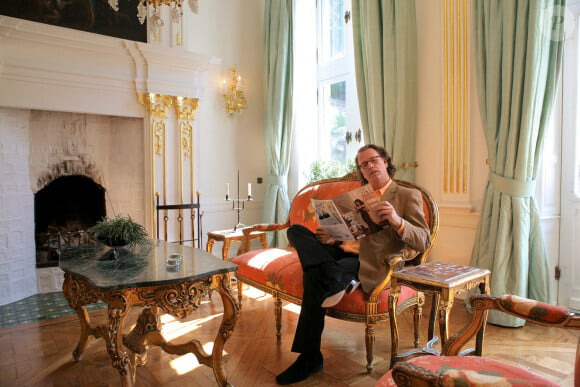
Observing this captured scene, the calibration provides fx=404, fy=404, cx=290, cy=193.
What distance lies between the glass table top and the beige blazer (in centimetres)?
72

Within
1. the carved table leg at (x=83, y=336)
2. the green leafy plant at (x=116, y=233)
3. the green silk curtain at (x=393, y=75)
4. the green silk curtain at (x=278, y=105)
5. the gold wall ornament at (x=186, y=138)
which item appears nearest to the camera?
the green leafy plant at (x=116, y=233)

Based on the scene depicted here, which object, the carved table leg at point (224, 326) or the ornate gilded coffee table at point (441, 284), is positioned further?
the carved table leg at point (224, 326)

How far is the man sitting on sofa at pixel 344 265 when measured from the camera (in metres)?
2.14

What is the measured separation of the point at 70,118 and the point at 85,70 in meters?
0.57

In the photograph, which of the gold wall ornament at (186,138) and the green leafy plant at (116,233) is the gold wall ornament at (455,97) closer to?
the green leafy plant at (116,233)

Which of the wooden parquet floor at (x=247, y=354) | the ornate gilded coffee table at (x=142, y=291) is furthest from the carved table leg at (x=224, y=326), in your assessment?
the wooden parquet floor at (x=247, y=354)

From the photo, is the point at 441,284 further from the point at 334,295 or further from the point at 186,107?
the point at 186,107

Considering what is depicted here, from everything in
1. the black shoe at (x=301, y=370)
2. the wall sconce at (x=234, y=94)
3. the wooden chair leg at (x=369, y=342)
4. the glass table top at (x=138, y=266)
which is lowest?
the black shoe at (x=301, y=370)

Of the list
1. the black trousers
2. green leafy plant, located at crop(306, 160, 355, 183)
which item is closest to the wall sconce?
green leafy plant, located at crop(306, 160, 355, 183)

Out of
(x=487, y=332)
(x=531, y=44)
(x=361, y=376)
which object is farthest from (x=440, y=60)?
(x=361, y=376)

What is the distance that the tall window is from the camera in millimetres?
4465

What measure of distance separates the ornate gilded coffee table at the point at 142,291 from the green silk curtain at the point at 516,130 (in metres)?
1.88

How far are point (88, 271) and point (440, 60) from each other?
2967 millimetres

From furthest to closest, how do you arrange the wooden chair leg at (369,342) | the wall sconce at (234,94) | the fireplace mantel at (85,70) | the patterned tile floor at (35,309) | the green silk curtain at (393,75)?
the wall sconce at (234,94), the fireplace mantel at (85,70), the green silk curtain at (393,75), the patterned tile floor at (35,309), the wooden chair leg at (369,342)
